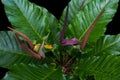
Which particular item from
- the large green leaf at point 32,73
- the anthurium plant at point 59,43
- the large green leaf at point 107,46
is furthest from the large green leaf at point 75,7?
the large green leaf at point 32,73

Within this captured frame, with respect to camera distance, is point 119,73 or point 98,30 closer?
point 119,73

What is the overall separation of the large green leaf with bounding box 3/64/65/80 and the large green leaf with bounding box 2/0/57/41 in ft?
0.55

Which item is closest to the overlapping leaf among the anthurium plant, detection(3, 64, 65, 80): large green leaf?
the anthurium plant

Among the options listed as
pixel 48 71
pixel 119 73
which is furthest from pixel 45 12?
pixel 119 73

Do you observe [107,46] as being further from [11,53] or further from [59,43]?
[11,53]

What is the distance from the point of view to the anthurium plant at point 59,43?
3.65 ft

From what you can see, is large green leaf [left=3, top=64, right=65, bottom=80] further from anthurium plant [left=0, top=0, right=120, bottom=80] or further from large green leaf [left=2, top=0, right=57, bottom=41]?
large green leaf [left=2, top=0, right=57, bottom=41]

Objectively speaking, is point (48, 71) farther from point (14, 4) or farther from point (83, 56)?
point (14, 4)

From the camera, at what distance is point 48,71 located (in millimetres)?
1101

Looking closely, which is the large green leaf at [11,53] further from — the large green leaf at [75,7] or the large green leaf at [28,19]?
the large green leaf at [75,7]

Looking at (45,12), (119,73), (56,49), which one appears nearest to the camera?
(119,73)

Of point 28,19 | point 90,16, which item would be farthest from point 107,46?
point 28,19

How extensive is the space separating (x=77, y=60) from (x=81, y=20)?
17 cm

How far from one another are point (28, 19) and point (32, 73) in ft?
0.85
